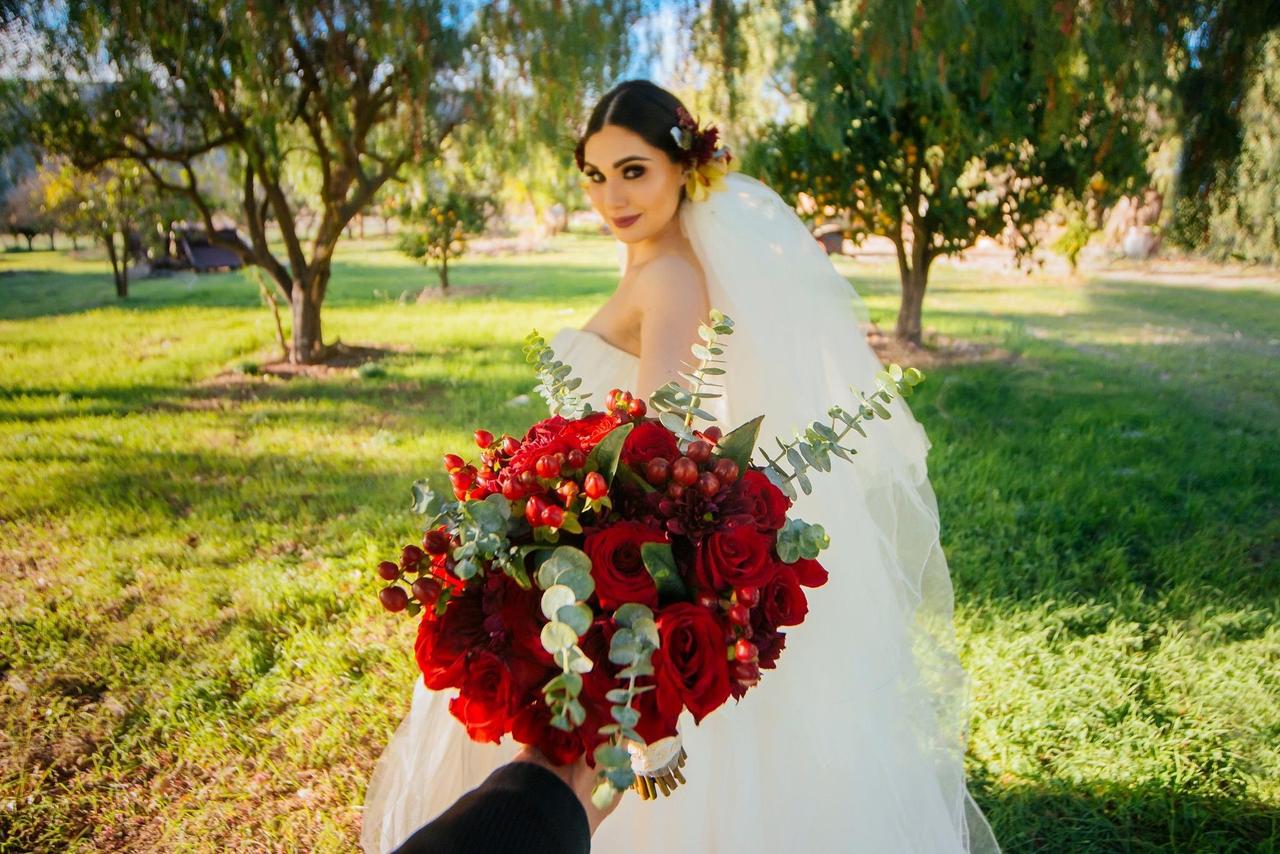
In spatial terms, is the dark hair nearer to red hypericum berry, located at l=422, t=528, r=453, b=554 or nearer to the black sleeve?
red hypericum berry, located at l=422, t=528, r=453, b=554

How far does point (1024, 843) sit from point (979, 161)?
20.3 ft

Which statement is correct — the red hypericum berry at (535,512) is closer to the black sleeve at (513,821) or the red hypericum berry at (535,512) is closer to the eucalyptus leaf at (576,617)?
the eucalyptus leaf at (576,617)

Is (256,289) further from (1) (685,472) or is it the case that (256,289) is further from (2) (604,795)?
(2) (604,795)

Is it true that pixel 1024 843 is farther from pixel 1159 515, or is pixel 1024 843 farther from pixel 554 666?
pixel 1159 515

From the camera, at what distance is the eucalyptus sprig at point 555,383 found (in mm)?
1439

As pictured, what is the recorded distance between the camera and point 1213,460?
4.70 meters

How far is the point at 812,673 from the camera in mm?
1860

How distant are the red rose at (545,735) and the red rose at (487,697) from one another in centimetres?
2

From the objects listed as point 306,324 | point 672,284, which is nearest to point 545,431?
point 672,284

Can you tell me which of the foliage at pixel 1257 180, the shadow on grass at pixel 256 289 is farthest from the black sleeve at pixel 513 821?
the shadow on grass at pixel 256 289

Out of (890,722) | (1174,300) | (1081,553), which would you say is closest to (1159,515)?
(1081,553)

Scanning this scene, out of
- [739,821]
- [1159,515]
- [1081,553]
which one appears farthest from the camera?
[1159,515]

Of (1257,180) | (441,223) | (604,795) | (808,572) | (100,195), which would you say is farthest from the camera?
(441,223)

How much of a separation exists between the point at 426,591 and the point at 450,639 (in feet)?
0.29
